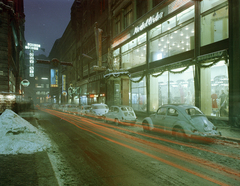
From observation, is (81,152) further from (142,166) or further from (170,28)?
(170,28)

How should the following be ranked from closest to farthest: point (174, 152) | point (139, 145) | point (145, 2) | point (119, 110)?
point (174, 152) < point (139, 145) < point (119, 110) < point (145, 2)

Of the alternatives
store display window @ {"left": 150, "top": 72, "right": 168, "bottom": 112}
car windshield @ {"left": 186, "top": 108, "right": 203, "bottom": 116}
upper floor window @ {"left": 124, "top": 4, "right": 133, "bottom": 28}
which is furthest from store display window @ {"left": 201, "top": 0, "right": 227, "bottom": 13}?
upper floor window @ {"left": 124, "top": 4, "right": 133, "bottom": 28}

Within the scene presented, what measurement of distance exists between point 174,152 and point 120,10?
2529cm

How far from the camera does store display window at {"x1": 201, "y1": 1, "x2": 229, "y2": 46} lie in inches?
497

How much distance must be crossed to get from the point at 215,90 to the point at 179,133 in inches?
245

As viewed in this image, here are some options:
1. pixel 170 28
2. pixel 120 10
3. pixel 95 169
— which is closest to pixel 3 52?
pixel 120 10

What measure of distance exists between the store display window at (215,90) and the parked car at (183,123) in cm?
439

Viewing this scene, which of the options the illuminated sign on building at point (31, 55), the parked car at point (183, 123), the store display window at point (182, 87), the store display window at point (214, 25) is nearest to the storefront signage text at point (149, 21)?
the store display window at point (214, 25)

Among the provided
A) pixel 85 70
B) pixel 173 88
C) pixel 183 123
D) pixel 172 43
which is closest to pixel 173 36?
pixel 172 43

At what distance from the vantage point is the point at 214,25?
44.0ft

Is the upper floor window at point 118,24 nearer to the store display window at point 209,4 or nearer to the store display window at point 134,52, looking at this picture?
the store display window at point 134,52

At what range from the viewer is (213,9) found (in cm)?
1340

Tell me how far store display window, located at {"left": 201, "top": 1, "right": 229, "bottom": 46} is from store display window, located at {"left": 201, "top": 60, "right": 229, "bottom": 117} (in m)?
1.93

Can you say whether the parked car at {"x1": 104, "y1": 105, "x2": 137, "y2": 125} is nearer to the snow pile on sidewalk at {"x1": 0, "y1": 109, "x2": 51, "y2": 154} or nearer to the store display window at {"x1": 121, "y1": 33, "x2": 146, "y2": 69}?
the snow pile on sidewalk at {"x1": 0, "y1": 109, "x2": 51, "y2": 154}
